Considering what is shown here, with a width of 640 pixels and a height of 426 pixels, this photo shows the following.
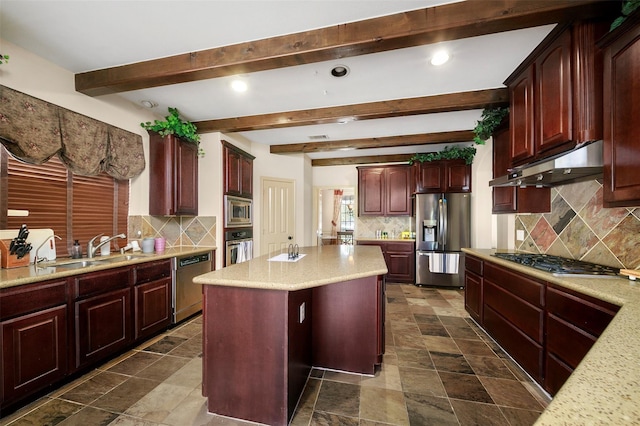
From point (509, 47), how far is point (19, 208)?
162 inches

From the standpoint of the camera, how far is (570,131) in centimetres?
171

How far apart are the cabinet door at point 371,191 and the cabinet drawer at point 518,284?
2.88m

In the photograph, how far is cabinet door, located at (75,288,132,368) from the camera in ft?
6.54

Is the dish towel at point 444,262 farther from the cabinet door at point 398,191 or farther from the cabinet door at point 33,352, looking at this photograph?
the cabinet door at point 33,352

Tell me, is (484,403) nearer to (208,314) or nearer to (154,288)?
(208,314)

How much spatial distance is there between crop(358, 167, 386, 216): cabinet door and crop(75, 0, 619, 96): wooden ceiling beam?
11.8ft

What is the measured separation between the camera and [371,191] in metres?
5.39

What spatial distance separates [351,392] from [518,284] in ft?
5.07

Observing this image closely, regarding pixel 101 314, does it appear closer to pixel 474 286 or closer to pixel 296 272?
pixel 296 272

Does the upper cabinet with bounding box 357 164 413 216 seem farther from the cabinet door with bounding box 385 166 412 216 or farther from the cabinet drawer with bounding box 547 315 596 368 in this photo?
the cabinet drawer with bounding box 547 315 596 368

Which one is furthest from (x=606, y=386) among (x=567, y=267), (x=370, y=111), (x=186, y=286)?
(x=186, y=286)

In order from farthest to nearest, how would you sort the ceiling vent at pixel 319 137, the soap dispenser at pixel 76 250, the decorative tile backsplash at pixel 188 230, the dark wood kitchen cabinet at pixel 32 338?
1. the ceiling vent at pixel 319 137
2. the decorative tile backsplash at pixel 188 230
3. the soap dispenser at pixel 76 250
4. the dark wood kitchen cabinet at pixel 32 338

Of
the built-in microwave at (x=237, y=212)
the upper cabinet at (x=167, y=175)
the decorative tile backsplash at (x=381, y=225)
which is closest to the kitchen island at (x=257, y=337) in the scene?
the upper cabinet at (x=167, y=175)

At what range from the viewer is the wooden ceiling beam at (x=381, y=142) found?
4004mm
